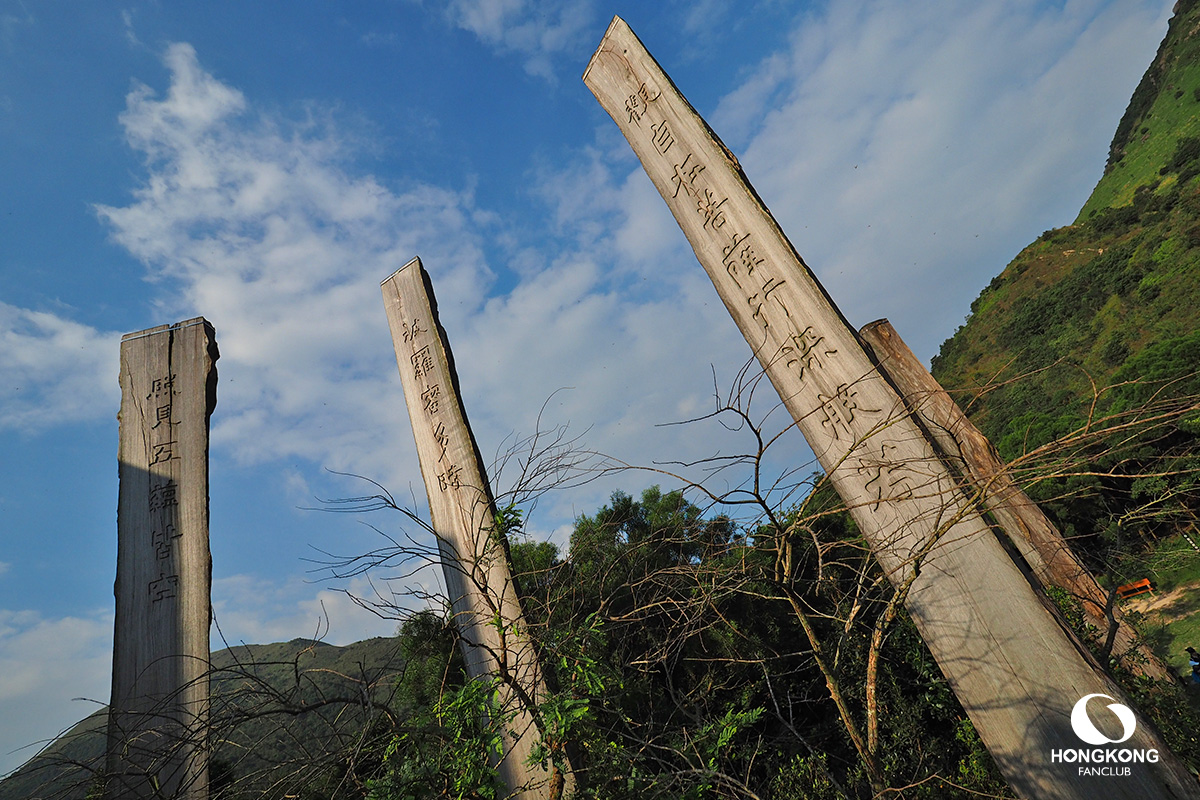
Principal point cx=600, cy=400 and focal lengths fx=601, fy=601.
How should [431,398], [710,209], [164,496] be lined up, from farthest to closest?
1. [431,398]
2. [164,496]
3. [710,209]

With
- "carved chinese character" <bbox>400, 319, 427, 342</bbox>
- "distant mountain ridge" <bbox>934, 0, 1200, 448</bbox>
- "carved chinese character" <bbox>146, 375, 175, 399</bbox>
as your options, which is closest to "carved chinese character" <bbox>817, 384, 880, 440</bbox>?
"carved chinese character" <bbox>400, 319, 427, 342</bbox>

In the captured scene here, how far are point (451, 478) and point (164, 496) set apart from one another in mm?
1159

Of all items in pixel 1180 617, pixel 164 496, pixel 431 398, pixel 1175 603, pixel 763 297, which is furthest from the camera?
pixel 1175 603

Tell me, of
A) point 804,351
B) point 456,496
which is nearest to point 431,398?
point 456,496

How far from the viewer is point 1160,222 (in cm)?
2975

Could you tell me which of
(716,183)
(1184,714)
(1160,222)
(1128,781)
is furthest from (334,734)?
(1160,222)

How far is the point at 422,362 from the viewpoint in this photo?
293cm

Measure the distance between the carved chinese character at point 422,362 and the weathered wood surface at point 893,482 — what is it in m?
1.36

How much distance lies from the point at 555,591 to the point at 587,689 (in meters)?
0.42

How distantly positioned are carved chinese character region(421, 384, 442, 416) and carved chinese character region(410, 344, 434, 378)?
0.10 metres

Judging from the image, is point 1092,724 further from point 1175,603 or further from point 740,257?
point 1175,603

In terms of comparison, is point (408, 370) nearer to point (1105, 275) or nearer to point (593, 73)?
point (593, 73)

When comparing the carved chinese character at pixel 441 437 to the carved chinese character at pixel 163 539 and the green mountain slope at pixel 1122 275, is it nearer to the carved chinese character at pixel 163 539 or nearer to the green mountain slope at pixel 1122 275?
the carved chinese character at pixel 163 539

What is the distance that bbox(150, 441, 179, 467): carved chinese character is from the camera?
254cm
